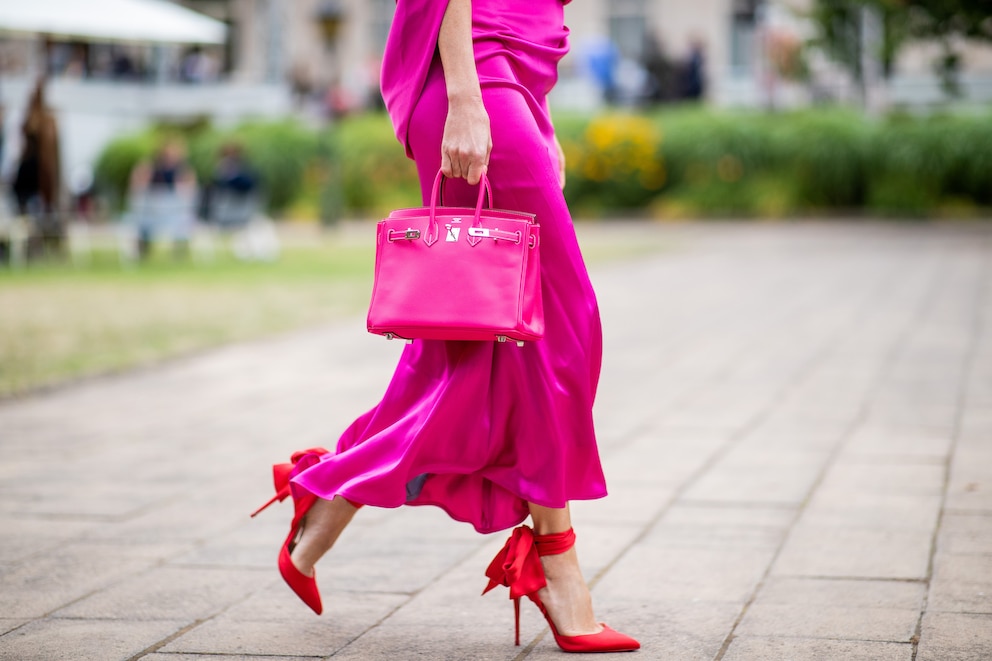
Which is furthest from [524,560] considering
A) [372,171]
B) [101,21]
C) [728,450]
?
[372,171]

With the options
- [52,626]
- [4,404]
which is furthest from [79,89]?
[52,626]

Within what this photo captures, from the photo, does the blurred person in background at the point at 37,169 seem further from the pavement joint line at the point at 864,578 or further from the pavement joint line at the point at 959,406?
the pavement joint line at the point at 864,578

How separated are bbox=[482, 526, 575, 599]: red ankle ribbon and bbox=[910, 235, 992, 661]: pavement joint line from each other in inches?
28.9

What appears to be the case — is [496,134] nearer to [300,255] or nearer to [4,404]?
[4,404]

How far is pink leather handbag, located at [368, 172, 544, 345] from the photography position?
233cm

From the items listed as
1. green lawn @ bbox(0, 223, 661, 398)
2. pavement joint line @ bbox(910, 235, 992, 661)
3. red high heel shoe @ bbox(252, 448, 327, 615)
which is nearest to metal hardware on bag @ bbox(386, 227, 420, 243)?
red high heel shoe @ bbox(252, 448, 327, 615)

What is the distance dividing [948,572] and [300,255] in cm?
1259

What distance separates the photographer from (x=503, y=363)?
249 cm

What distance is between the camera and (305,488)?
2623mm

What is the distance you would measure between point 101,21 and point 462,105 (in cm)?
1298

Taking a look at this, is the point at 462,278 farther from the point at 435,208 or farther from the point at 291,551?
the point at 291,551

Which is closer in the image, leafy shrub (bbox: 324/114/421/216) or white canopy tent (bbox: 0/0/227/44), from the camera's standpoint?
white canopy tent (bbox: 0/0/227/44)

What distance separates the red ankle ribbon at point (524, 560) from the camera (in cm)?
249

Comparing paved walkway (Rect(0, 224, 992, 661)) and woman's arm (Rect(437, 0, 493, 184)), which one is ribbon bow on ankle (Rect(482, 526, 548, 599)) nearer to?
paved walkway (Rect(0, 224, 992, 661))
